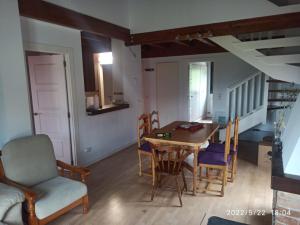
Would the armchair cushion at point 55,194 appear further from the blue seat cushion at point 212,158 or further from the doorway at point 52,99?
the blue seat cushion at point 212,158

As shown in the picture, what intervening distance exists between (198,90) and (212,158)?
4.80m

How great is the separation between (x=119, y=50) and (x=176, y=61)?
81.1 inches

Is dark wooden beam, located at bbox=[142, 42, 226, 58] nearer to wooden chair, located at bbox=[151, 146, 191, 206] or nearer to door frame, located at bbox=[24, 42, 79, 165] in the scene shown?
door frame, located at bbox=[24, 42, 79, 165]

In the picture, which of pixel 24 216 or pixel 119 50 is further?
pixel 119 50

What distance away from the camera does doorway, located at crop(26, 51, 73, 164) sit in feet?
11.7

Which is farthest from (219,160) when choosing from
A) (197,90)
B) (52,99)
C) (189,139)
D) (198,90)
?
(198,90)

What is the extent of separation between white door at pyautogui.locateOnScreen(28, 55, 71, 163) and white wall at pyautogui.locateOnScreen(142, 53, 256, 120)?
3402mm

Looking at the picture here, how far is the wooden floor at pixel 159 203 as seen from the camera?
2.45m

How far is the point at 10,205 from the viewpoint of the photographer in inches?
75.7

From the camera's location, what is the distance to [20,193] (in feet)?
6.54

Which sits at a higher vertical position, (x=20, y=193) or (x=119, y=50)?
(x=119, y=50)

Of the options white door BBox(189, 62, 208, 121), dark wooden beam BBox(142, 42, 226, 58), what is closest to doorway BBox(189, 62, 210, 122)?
white door BBox(189, 62, 208, 121)

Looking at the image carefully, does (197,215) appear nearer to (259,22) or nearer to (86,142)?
(86,142)

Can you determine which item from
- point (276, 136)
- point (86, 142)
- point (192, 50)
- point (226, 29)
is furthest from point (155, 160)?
point (192, 50)
